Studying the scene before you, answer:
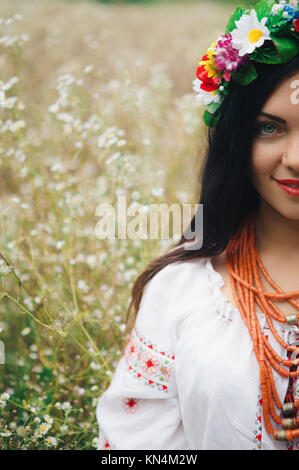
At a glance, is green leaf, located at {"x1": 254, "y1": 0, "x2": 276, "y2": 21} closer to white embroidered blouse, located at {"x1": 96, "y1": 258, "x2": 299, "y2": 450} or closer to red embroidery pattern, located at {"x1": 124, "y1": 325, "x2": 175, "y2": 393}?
white embroidered blouse, located at {"x1": 96, "y1": 258, "x2": 299, "y2": 450}

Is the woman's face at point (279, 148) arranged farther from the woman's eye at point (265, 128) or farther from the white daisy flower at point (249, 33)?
the white daisy flower at point (249, 33)

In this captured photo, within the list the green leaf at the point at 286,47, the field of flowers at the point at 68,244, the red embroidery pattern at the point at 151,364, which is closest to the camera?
the green leaf at the point at 286,47

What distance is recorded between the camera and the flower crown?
1.00 m

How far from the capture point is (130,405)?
1.23 m

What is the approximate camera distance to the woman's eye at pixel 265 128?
3.44 ft

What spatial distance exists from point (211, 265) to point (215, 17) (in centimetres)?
463

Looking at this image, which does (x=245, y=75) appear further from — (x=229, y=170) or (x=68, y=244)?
(x=68, y=244)

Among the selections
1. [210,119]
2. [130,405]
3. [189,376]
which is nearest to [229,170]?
[210,119]

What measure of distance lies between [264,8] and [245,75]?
0.53 feet

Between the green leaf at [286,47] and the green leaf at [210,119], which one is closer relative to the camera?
the green leaf at [286,47]

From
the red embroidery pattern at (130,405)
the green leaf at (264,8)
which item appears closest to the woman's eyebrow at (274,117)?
the green leaf at (264,8)

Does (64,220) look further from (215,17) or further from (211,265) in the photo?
(215,17)

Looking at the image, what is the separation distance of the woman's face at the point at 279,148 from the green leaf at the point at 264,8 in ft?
0.57
